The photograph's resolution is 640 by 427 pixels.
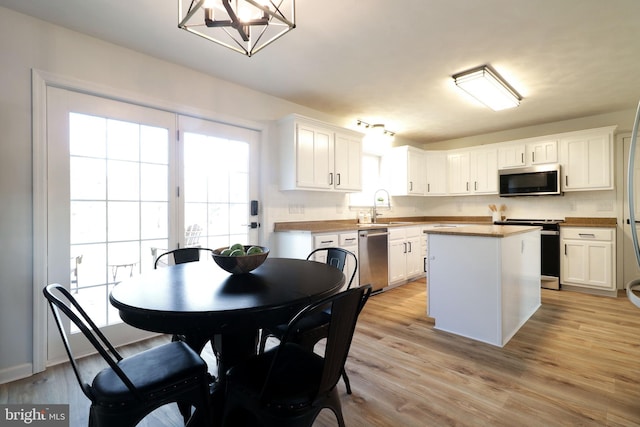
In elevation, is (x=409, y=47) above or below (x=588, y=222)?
above

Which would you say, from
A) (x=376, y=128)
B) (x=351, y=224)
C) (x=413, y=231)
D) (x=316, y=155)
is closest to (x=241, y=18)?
(x=316, y=155)

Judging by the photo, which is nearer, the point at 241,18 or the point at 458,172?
the point at 241,18

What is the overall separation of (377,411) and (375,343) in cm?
88

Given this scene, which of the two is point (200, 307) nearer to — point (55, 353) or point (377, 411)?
point (377, 411)

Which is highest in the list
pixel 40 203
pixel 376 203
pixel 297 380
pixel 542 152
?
pixel 542 152

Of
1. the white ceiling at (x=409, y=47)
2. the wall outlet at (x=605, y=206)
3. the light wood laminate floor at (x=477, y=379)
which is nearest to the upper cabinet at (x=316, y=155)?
the white ceiling at (x=409, y=47)

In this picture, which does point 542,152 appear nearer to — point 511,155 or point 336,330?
point 511,155

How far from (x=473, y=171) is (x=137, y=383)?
221 inches

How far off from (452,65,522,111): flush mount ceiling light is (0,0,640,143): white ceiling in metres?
0.09

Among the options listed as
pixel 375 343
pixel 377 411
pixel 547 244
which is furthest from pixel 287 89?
pixel 547 244

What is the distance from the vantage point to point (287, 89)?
3494 mm

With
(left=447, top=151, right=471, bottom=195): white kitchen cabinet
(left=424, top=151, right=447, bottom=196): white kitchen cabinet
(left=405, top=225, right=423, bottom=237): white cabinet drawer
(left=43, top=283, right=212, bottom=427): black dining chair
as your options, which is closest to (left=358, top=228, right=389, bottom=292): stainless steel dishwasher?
(left=405, top=225, right=423, bottom=237): white cabinet drawer

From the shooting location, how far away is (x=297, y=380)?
1.20m

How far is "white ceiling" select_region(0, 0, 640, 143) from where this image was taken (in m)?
2.11
